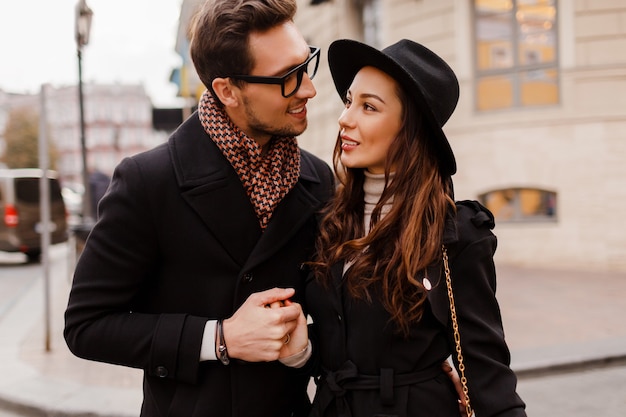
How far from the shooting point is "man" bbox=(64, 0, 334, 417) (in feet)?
5.74

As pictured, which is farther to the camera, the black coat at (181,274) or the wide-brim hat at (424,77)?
the wide-brim hat at (424,77)

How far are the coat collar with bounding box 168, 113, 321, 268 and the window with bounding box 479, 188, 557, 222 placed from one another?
941 centimetres

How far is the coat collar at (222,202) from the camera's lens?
1.86 m

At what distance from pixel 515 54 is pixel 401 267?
33.3 feet

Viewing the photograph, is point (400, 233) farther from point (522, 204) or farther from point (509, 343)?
point (522, 204)

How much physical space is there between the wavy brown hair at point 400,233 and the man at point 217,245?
0.39 feet

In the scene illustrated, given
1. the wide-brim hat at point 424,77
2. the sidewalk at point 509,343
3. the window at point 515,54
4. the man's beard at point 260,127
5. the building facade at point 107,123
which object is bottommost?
the sidewalk at point 509,343

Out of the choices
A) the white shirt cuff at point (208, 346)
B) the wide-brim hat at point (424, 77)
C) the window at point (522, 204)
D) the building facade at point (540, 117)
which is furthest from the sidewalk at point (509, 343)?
the wide-brim hat at point (424, 77)

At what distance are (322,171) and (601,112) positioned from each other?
904cm

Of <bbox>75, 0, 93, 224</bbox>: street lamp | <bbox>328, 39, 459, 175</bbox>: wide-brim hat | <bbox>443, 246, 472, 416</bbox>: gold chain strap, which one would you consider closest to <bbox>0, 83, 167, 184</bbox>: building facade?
<bbox>75, 0, 93, 224</bbox>: street lamp

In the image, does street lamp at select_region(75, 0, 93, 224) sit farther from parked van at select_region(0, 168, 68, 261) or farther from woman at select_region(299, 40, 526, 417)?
woman at select_region(299, 40, 526, 417)

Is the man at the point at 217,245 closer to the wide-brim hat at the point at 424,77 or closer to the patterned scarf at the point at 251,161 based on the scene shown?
the patterned scarf at the point at 251,161

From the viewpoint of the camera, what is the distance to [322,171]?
7.70 feet

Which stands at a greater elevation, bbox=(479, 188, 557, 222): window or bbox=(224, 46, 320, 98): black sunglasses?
bbox=(224, 46, 320, 98): black sunglasses
